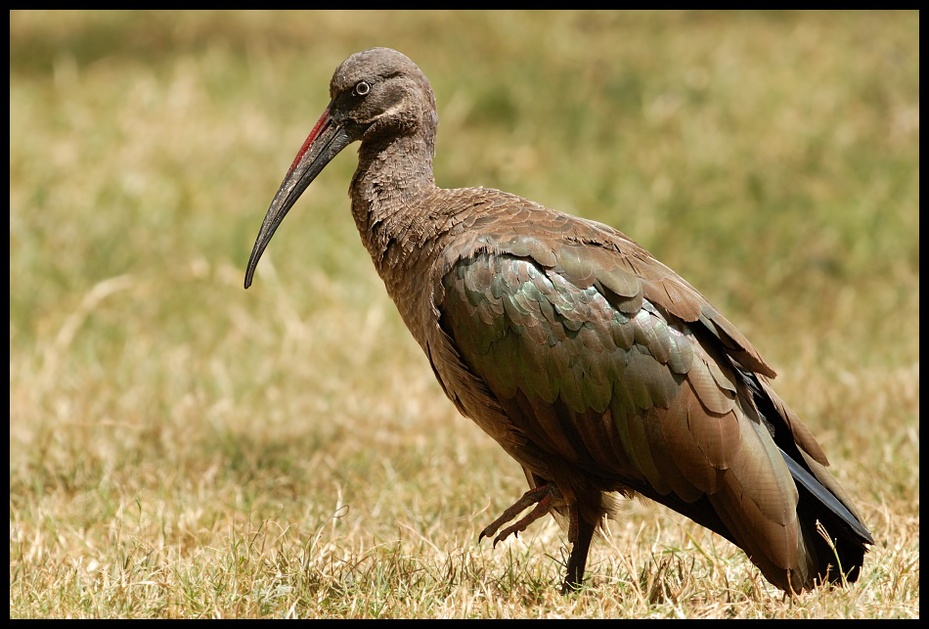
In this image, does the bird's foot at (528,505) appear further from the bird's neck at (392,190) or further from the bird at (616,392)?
the bird's neck at (392,190)

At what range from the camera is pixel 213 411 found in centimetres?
646

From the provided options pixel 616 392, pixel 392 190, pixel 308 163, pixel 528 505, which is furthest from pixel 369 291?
pixel 616 392

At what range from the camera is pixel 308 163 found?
4754 millimetres

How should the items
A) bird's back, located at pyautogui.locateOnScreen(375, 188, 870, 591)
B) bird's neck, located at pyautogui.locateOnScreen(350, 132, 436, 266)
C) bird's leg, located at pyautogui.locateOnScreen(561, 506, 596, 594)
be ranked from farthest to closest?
bird's neck, located at pyautogui.locateOnScreen(350, 132, 436, 266) < bird's leg, located at pyautogui.locateOnScreen(561, 506, 596, 594) < bird's back, located at pyautogui.locateOnScreen(375, 188, 870, 591)

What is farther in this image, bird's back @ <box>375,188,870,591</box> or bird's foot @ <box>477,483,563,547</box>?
bird's foot @ <box>477,483,563,547</box>

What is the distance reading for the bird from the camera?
13.1 ft

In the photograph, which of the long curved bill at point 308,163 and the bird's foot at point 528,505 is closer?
the bird's foot at point 528,505

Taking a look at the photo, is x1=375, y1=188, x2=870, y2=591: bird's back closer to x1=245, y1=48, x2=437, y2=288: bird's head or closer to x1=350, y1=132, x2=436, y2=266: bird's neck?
x1=350, y1=132, x2=436, y2=266: bird's neck

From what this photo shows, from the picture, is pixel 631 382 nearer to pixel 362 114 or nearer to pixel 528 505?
pixel 528 505

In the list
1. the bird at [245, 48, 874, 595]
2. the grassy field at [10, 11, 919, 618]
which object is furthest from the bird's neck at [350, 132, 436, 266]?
the grassy field at [10, 11, 919, 618]

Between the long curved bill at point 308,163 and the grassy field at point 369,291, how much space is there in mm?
1138

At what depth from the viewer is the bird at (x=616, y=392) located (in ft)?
13.1

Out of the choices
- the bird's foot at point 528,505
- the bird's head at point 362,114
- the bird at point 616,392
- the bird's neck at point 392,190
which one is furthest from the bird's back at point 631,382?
the bird's head at point 362,114
